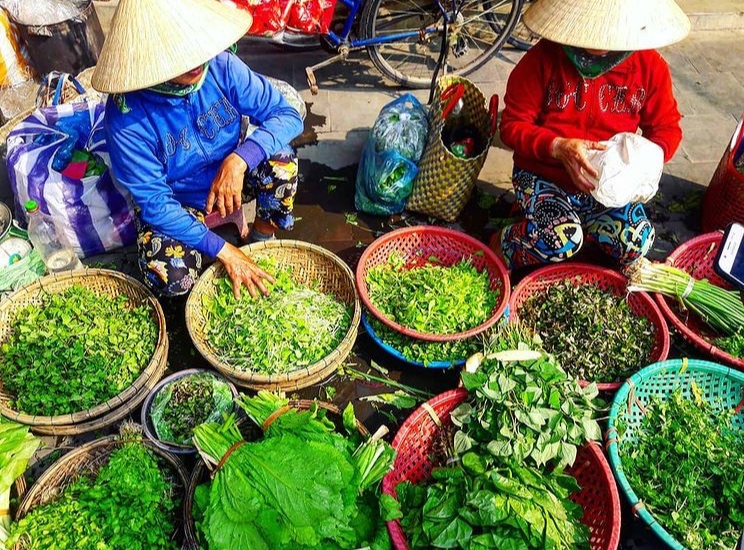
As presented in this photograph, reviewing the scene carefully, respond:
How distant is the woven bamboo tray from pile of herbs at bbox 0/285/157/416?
0.55 meters

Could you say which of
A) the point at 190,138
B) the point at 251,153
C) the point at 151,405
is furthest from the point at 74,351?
the point at 251,153

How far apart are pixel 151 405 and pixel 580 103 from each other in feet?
8.15

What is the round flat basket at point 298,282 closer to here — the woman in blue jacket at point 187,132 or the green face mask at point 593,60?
the woman in blue jacket at point 187,132

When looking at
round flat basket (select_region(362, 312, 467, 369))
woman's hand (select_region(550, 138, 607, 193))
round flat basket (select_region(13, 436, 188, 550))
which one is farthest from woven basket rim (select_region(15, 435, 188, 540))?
woman's hand (select_region(550, 138, 607, 193))

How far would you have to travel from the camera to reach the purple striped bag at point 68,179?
2.82 meters

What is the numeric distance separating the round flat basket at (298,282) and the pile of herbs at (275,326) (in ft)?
0.14

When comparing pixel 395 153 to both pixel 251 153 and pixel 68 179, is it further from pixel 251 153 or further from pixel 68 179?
pixel 68 179

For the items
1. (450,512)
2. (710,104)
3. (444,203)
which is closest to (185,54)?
(444,203)

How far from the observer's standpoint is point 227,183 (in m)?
2.62

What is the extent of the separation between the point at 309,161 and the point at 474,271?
1.59 metres

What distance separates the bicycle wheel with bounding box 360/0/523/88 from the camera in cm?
439

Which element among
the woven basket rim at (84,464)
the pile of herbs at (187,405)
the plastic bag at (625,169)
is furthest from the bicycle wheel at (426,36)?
the woven basket rim at (84,464)

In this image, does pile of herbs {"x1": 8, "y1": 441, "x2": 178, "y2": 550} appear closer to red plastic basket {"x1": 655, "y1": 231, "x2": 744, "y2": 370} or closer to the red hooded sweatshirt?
the red hooded sweatshirt

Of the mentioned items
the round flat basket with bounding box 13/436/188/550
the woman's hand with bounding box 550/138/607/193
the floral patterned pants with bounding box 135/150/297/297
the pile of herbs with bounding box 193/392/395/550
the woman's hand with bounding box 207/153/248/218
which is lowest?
the round flat basket with bounding box 13/436/188/550
